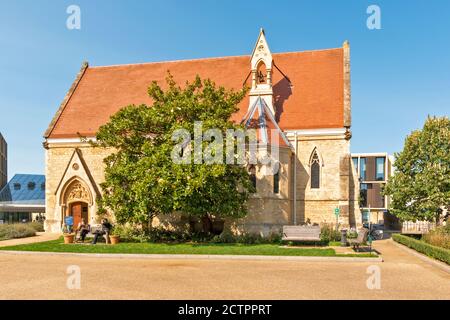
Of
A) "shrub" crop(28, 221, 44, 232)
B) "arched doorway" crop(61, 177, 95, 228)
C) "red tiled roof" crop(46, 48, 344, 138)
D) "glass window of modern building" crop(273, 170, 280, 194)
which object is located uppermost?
"red tiled roof" crop(46, 48, 344, 138)

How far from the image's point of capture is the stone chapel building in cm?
2522

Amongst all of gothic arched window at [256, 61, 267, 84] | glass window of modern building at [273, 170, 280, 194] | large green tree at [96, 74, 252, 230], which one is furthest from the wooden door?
gothic arched window at [256, 61, 267, 84]

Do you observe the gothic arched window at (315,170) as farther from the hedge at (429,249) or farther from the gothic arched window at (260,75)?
the hedge at (429,249)

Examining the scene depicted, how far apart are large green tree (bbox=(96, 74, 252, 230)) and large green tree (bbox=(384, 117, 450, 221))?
10922mm

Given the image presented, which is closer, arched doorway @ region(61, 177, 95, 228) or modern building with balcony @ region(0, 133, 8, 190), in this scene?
arched doorway @ region(61, 177, 95, 228)

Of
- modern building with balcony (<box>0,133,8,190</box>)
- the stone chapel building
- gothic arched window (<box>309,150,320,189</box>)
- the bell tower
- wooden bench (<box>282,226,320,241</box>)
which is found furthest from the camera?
modern building with balcony (<box>0,133,8,190</box>)

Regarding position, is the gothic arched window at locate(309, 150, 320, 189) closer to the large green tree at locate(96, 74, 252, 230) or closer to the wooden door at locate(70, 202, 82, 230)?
the large green tree at locate(96, 74, 252, 230)

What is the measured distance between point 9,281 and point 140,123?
36.9 ft

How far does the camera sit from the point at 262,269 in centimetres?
1323

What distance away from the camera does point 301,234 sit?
64.4 feet

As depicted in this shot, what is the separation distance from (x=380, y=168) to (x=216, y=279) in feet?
189

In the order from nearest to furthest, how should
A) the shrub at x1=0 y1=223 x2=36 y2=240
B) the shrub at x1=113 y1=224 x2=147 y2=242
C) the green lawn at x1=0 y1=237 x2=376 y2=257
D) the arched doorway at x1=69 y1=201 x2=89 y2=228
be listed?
the green lawn at x1=0 y1=237 x2=376 y2=257
the shrub at x1=113 y1=224 x2=147 y2=242
the shrub at x1=0 y1=223 x2=36 y2=240
the arched doorway at x1=69 y1=201 x2=89 y2=228

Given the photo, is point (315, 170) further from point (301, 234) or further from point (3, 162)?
point (3, 162)
